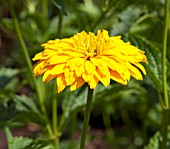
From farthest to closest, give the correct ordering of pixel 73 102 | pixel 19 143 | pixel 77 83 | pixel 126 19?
pixel 126 19, pixel 73 102, pixel 19 143, pixel 77 83

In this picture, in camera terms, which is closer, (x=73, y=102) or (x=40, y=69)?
(x=40, y=69)

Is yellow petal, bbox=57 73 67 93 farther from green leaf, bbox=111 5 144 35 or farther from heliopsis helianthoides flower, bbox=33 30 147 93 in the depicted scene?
green leaf, bbox=111 5 144 35

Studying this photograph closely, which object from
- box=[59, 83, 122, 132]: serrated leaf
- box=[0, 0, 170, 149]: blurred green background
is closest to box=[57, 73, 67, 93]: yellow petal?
box=[0, 0, 170, 149]: blurred green background

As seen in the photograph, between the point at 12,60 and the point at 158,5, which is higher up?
the point at 12,60

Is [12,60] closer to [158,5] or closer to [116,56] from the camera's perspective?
[158,5]

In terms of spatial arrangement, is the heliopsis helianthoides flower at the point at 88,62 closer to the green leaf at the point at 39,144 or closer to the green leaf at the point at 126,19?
the green leaf at the point at 39,144

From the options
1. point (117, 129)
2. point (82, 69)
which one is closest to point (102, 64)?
point (82, 69)

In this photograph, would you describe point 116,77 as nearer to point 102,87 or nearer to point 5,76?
point 102,87

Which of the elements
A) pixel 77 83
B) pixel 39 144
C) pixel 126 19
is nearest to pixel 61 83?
pixel 77 83
